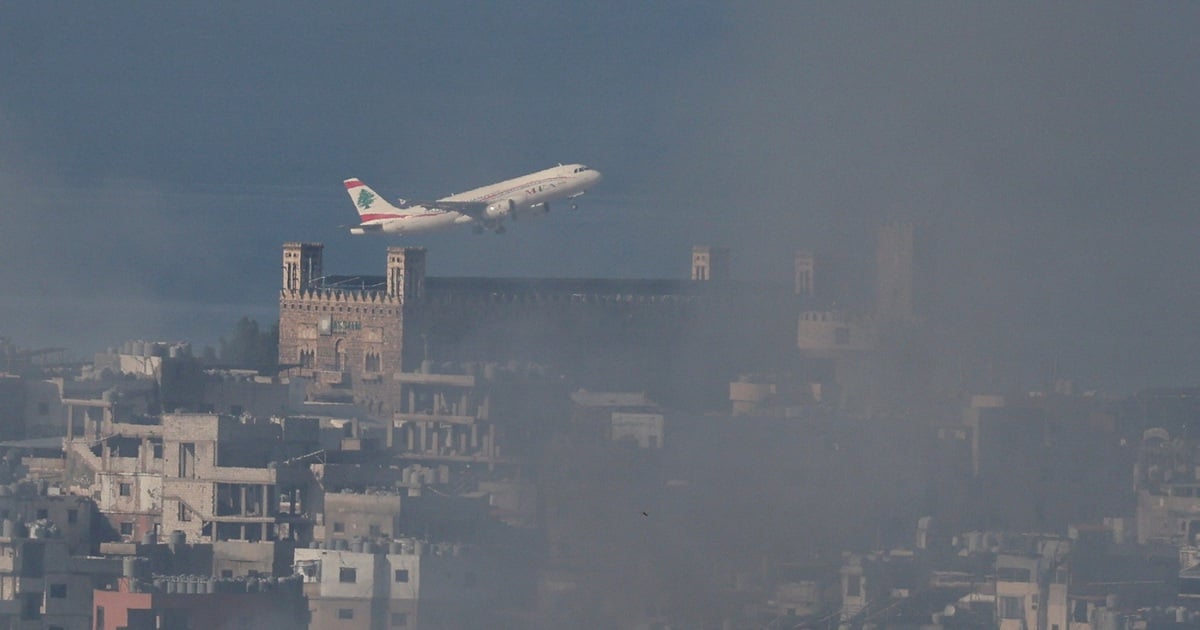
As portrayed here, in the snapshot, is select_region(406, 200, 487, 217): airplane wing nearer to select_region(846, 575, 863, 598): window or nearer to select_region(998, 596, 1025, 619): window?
select_region(846, 575, 863, 598): window

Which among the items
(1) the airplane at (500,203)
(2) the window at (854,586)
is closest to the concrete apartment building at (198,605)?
(2) the window at (854,586)

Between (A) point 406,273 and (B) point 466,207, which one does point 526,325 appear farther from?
(B) point 466,207

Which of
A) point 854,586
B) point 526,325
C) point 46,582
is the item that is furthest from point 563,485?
point 526,325

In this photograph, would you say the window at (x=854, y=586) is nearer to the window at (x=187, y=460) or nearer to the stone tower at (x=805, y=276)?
the window at (x=187, y=460)

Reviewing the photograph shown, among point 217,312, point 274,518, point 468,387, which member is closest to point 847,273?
point 468,387

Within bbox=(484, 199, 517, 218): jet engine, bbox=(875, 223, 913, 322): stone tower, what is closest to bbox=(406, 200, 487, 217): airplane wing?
bbox=(484, 199, 517, 218): jet engine

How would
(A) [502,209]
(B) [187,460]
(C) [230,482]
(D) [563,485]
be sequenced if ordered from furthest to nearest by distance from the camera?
(A) [502,209], (D) [563,485], (B) [187,460], (C) [230,482]

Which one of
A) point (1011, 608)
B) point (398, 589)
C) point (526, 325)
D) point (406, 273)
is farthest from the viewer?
point (526, 325)
